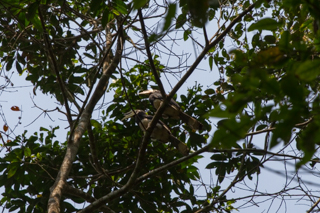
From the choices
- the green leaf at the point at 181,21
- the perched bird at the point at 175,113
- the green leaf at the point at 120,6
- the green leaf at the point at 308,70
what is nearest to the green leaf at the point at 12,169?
the perched bird at the point at 175,113

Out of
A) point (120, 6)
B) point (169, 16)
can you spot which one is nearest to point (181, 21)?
point (120, 6)

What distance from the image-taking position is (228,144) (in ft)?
3.04

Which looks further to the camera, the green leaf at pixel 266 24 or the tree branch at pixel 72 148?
the tree branch at pixel 72 148

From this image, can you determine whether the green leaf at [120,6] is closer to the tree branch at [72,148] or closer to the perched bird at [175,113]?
the tree branch at [72,148]

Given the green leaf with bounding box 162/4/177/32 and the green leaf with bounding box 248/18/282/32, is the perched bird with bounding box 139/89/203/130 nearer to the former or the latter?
the green leaf with bounding box 248/18/282/32

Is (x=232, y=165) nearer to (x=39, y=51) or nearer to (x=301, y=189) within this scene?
(x=301, y=189)

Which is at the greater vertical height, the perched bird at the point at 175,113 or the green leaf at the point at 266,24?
the perched bird at the point at 175,113

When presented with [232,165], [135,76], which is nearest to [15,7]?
[135,76]

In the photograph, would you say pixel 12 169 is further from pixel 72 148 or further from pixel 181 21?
pixel 181 21

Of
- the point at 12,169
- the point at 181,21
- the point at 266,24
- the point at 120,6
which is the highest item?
the point at 120,6

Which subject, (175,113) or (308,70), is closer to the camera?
(308,70)

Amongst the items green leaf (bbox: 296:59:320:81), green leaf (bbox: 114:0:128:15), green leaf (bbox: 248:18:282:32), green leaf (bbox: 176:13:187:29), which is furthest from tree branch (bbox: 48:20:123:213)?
green leaf (bbox: 296:59:320:81)

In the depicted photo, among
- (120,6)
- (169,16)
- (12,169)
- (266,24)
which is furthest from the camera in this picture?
(12,169)

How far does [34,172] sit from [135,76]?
1.71m
